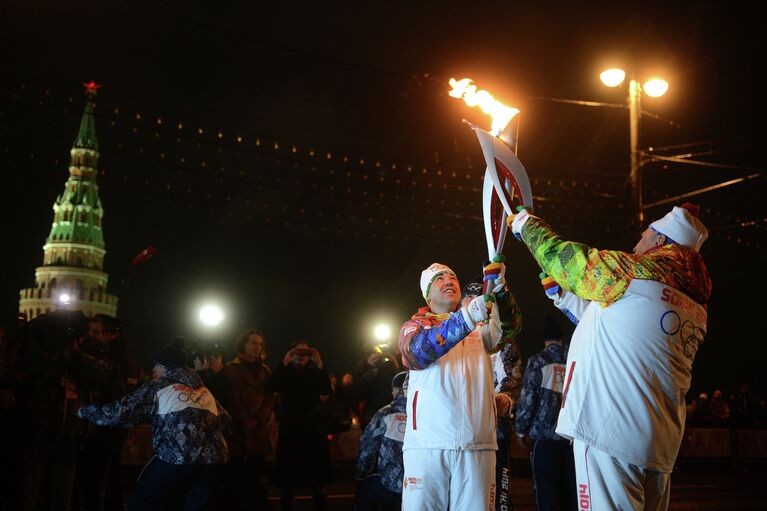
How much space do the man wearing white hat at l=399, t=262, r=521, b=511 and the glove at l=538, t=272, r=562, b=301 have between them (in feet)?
0.76

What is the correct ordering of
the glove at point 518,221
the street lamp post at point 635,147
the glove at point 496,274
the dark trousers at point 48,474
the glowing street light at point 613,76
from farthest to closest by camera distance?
1. the street lamp post at point 635,147
2. the glowing street light at point 613,76
3. the dark trousers at point 48,474
4. the glove at point 496,274
5. the glove at point 518,221

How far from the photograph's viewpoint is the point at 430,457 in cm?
485

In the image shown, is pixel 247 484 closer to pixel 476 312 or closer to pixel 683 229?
pixel 476 312

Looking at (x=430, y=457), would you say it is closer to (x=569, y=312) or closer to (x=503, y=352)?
(x=569, y=312)

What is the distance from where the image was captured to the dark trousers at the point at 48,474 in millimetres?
7090

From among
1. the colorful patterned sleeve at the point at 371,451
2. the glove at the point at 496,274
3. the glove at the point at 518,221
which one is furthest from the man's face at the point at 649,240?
the colorful patterned sleeve at the point at 371,451

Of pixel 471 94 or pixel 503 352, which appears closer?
pixel 471 94

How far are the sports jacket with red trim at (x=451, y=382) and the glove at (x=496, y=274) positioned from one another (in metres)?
0.07

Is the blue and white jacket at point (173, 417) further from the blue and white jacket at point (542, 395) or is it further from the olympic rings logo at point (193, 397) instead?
the blue and white jacket at point (542, 395)

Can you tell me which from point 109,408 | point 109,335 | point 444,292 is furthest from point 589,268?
point 109,335

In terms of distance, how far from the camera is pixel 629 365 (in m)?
3.97

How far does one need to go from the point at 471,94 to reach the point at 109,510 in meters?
5.48

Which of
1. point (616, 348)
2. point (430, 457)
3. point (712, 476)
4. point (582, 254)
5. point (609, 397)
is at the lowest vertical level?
point (712, 476)

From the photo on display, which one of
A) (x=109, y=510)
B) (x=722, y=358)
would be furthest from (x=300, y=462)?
(x=722, y=358)
